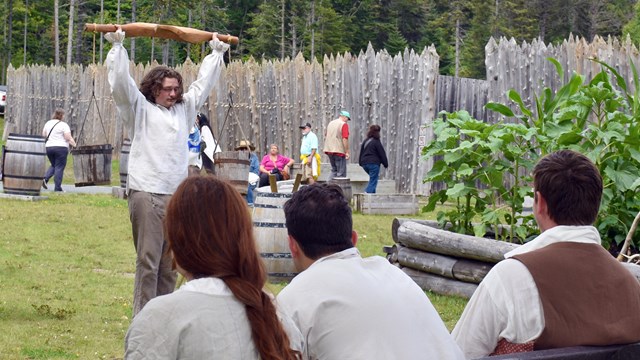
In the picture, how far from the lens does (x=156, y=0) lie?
182 feet

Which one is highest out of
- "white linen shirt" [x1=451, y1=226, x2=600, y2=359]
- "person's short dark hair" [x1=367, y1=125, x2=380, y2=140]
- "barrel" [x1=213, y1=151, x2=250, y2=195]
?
"person's short dark hair" [x1=367, y1=125, x2=380, y2=140]

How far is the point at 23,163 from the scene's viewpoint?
18500 millimetres

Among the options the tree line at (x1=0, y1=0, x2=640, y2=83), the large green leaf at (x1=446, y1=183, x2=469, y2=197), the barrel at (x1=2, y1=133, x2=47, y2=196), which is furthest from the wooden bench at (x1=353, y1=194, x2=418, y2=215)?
the tree line at (x1=0, y1=0, x2=640, y2=83)

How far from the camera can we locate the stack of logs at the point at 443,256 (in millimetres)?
9430

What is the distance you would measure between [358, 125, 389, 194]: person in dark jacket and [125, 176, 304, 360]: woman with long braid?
17.1 meters

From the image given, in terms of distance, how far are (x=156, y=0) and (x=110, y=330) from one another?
4866 centimetres

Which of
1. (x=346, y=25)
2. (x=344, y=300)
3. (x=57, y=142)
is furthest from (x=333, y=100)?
(x=346, y=25)

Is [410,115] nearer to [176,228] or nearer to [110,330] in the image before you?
[110,330]

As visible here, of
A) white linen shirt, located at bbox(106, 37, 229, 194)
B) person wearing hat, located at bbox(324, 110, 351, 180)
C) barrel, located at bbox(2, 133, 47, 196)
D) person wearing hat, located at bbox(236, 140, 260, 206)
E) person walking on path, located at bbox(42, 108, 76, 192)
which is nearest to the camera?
white linen shirt, located at bbox(106, 37, 229, 194)

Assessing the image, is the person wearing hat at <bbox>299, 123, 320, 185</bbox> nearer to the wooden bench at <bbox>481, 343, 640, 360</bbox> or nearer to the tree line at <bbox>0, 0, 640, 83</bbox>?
the wooden bench at <bbox>481, 343, 640, 360</bbox>

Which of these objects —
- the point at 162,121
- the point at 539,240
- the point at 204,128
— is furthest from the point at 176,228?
the point at 204,128

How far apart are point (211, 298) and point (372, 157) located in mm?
17183

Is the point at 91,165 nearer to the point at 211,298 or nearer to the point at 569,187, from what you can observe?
the point at 569,187

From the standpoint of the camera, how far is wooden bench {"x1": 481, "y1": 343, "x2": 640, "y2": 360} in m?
3.67
